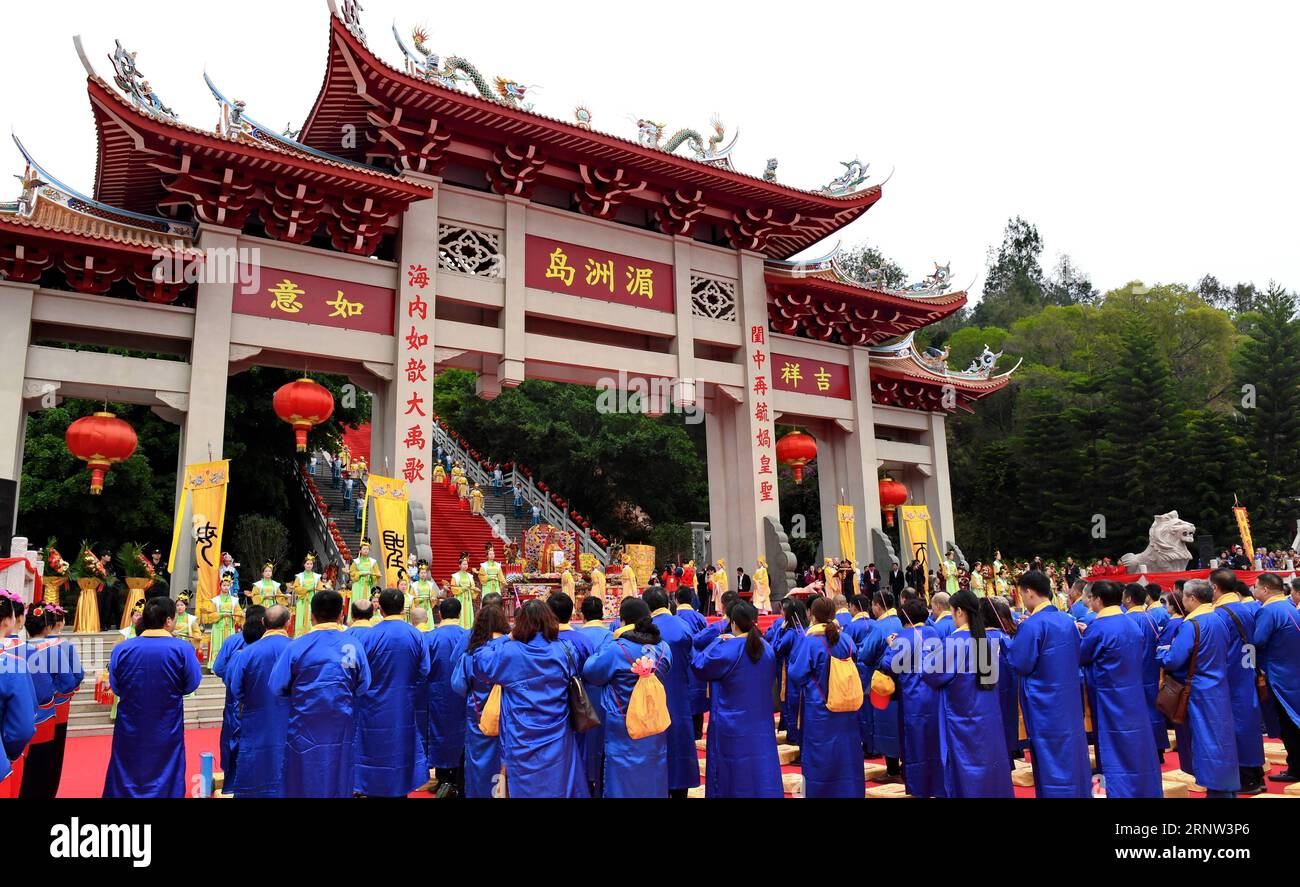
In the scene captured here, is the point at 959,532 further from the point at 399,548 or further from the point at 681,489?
the point at 399,548

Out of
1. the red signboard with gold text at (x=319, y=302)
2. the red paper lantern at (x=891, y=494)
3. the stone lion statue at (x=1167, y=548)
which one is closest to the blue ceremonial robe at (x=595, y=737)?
the red signboard with gold text at (x=319, y=302)

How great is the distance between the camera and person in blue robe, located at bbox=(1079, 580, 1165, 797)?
536 cm

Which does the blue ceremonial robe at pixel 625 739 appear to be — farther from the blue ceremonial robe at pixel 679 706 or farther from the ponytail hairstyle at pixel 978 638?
the ponytail hairstyle at pixel 978 638

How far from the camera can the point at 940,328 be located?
1732 inches

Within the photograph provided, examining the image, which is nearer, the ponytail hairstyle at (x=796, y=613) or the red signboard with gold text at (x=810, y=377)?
the ponytail hairstyle at (x=796, y=613)

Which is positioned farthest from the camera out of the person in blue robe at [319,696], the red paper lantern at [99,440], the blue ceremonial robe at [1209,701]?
the red paper lantern at [99,440]

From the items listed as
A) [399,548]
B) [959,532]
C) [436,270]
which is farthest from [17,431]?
[959,532]

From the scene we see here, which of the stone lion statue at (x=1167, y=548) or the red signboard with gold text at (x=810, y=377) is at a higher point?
the red signboard with gold text at (x=810, y=377)

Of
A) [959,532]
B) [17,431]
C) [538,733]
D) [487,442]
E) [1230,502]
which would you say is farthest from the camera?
[959,532]

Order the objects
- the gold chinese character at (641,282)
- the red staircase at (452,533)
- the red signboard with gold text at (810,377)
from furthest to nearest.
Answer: the red signboard with gold text at (810,377)
the red staircase at (452,533)
the gold chinese character at (641,282)

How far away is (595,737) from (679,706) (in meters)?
0.85

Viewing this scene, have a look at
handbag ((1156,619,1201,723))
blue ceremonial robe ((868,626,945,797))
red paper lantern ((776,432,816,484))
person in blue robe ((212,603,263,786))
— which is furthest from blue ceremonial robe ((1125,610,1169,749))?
red paper lantern ((776,432,816,484))

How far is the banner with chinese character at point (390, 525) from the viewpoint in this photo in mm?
12125
